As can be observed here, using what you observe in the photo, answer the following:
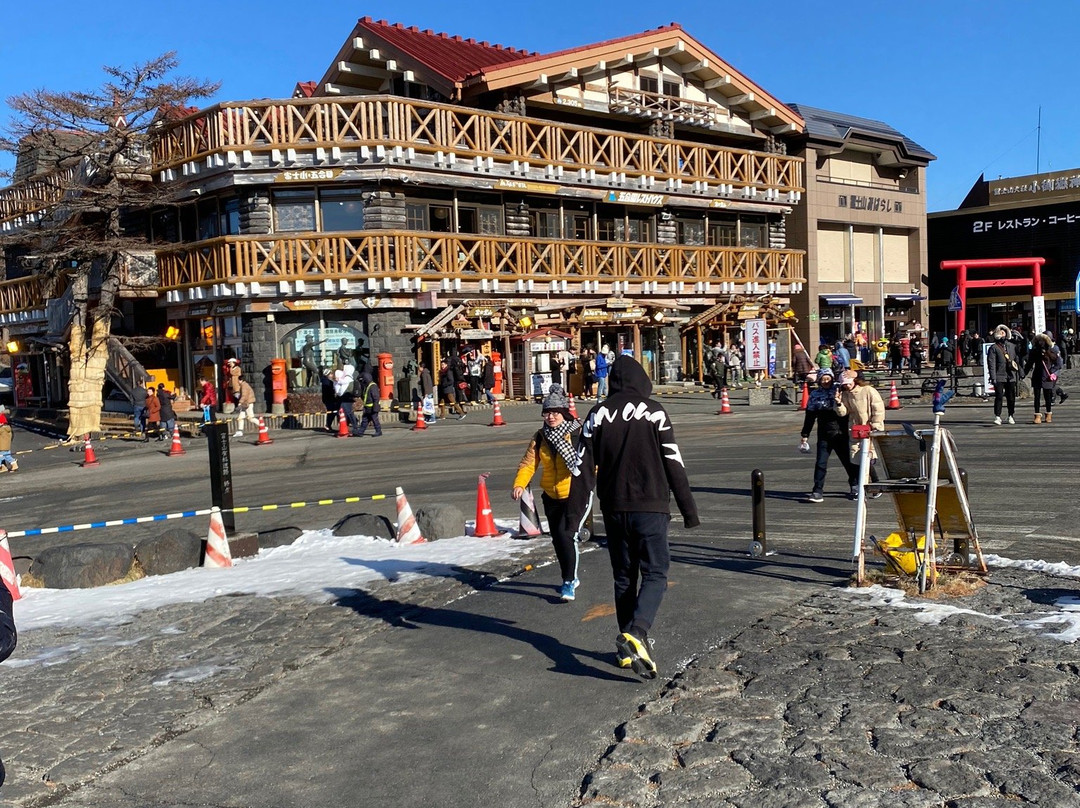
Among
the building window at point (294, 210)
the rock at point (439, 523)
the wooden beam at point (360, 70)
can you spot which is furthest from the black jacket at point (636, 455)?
the wooden beam at point (360, 70)

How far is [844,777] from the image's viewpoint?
4441 millimetres

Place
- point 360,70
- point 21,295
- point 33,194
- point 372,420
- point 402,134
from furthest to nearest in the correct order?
point 21,295
point 360,70
point 33,194
point 402,134
point 372,420

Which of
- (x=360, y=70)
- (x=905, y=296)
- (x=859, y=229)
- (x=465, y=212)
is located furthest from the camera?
(x=905, y=296)

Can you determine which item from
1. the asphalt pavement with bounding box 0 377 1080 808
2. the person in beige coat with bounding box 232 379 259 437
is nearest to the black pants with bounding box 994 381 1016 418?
the asphalt pavement with bounding box 0 377 1080 808

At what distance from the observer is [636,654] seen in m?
5.66

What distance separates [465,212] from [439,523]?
20.6 meters

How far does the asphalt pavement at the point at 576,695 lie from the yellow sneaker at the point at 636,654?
0.11 metres

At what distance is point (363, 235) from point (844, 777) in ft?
80.5

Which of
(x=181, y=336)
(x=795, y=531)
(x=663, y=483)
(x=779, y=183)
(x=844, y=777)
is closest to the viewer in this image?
(x=844, y=777)

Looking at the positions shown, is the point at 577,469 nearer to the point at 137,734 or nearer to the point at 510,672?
the point at 510,672

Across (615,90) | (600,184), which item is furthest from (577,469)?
(615,90)

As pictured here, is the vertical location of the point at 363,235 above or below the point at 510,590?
above

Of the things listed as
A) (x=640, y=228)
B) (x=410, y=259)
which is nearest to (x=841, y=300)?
(x=640, y=228)

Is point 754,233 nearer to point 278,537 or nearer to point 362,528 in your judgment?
point 362,528
